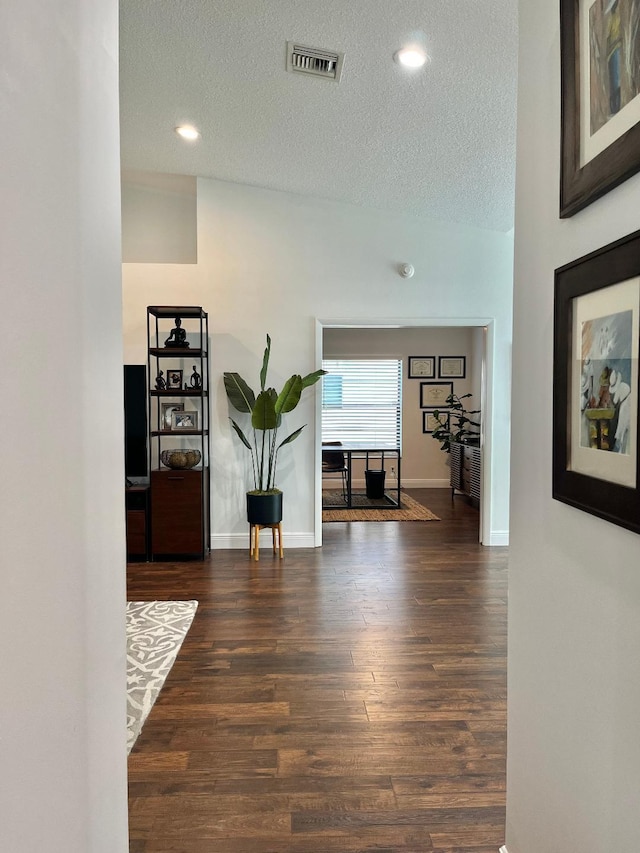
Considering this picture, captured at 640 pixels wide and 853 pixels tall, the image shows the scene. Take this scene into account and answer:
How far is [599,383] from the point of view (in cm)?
107

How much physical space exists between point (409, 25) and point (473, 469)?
17.7 ft

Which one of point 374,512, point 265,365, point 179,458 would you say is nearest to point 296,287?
point 265,365

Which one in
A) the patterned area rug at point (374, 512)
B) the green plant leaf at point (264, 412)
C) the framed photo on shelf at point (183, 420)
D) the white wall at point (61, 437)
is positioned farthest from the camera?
the patterned area rug at point (374, 512)

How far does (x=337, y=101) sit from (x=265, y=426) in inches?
98.3

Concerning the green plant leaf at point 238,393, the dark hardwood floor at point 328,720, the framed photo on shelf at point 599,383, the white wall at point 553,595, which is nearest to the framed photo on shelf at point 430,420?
the green plant leaf at point 238,393

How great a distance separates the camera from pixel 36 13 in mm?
833

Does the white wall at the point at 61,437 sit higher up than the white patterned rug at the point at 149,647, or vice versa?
the white wall at the point at 61,437

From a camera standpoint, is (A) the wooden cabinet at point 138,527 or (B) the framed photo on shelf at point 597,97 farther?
(A) the wooden cabinet at point 138,527

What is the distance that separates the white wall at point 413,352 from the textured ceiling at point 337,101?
3633mm

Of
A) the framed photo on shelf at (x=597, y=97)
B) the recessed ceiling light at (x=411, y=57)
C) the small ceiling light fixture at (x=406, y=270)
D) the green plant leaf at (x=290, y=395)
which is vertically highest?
the recessed ceiling light at (x=411, y=57)

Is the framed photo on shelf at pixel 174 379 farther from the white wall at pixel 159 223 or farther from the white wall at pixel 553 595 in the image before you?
the white wall at pixel 553 595

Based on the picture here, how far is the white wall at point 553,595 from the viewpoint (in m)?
1.01

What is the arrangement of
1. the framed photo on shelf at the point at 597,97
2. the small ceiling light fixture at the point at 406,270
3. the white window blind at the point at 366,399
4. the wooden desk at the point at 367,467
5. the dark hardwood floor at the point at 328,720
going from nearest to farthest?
1. the framed photo on shelf at the point at 597,97
2. the dark hardwood floor at the point at 328,720
3. the small ceiling light fixture at the point at 406,270
4. the wooden desk at the point at 367,467
5. the white window blind at the point at 366,399

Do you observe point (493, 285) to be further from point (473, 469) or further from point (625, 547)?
point (625, 547)
